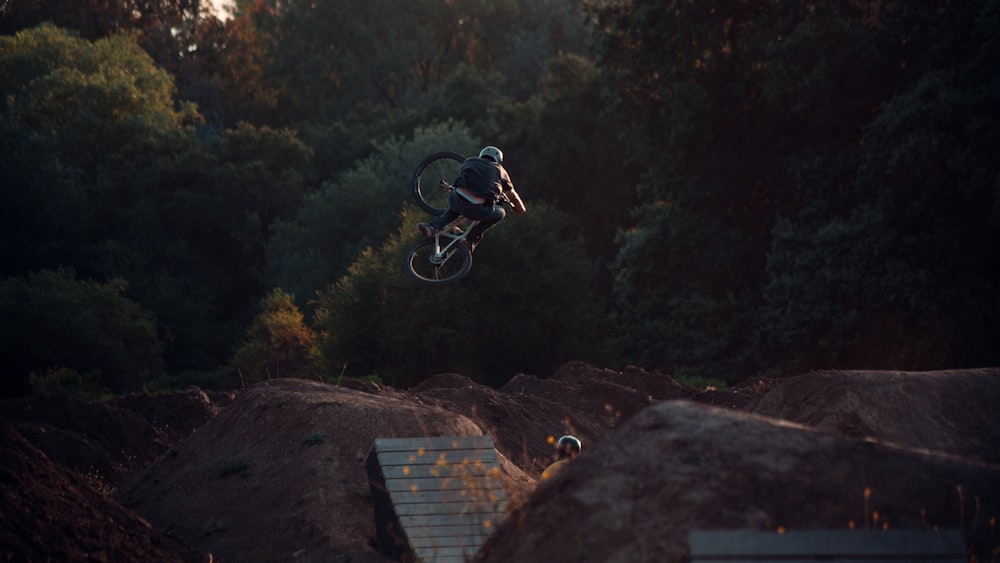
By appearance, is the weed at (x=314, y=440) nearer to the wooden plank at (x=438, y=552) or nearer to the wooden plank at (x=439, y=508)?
the wooden plank at (x=439, y=508)

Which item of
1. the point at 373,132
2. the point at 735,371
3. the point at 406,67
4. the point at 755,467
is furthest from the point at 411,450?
the point at 406,67

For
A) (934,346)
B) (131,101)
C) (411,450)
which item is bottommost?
(411,450)

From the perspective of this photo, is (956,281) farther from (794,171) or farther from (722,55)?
(722,55)

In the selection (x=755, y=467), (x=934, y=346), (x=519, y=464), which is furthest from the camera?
(x=934, y=346)

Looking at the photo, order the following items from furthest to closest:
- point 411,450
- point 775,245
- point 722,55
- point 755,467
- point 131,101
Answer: point 131,101 → point 722,55 → point 775,245 → point 411,450 → point 755,467

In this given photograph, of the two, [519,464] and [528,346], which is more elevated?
[528,346]

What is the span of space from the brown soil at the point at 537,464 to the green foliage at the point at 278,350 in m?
13.2

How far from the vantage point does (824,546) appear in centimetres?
576

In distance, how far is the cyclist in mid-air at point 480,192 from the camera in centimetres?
1424

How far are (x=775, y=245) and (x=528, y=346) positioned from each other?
8.90 metres

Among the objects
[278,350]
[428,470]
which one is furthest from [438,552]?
[278,350]

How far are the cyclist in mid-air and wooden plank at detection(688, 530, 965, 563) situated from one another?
28.6 feet

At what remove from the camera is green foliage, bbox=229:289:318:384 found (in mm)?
36566

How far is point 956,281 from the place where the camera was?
2731cm
